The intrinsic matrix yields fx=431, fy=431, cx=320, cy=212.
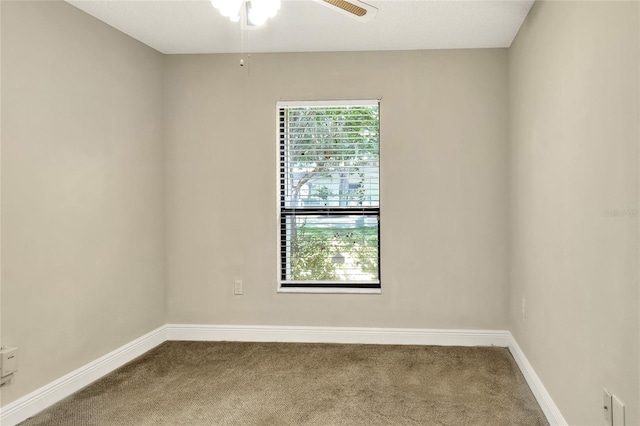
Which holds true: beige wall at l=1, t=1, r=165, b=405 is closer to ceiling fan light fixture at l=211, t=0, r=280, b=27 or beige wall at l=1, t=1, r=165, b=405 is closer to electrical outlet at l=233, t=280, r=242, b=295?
electrical outlet at l=233, t=280, r=242, b=295

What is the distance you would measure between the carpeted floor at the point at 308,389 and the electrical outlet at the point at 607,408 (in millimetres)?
683

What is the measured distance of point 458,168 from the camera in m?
3.36

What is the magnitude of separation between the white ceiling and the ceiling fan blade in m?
0.94

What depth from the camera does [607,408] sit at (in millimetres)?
1581

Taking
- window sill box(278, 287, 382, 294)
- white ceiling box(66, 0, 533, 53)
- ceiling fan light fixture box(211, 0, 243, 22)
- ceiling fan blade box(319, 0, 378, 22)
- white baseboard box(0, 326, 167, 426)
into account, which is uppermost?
white ceiling box(66, 0, 533, 53)

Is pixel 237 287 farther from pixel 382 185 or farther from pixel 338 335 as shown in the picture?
pixel 382 185

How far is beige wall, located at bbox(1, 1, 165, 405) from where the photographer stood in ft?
7.25

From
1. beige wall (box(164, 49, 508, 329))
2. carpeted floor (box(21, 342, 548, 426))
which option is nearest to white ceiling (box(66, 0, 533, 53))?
beige wall (box(164, 49, 508, 329))

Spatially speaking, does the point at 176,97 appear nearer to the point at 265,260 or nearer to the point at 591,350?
the point at 265,260

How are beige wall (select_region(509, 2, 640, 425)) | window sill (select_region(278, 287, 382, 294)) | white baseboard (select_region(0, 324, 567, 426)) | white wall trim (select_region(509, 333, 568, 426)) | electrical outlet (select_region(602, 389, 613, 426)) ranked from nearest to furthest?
beige wall (select_region(509, 2, 640, 425)) → electrical outlet (select_region(602, 389, 613, 426)) → white wall trim (select_region(509, 333, 568, 426)) → white baseboard (select_region(0, 324, 567, 426)) → window sill (select_region(278, 287, 382, 294))

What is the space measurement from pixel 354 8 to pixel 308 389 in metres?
2.10

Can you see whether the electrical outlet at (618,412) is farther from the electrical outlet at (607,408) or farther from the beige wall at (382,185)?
the beige wall at (382,185)

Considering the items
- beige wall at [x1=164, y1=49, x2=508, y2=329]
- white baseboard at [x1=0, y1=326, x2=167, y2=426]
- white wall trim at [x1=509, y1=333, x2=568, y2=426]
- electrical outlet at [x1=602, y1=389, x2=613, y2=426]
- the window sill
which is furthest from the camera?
the window sill

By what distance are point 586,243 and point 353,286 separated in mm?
1996
